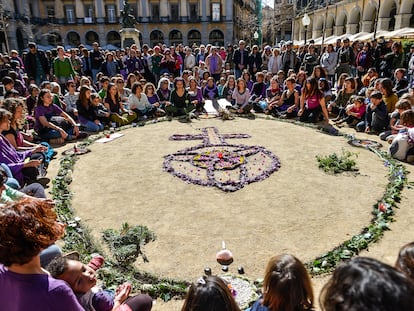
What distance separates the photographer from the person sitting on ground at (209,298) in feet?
6.82

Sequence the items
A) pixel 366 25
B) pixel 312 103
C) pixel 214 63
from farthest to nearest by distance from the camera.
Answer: pixel 366 25 → pixel 214 63 → pixel 312 103

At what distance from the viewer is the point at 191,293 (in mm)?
2127

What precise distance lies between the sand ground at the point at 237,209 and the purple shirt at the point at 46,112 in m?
1.79

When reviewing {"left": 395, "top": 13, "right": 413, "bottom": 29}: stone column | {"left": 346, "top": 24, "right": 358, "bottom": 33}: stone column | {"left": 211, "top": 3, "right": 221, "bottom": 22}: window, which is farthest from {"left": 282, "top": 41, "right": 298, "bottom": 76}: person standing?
{"left": 211, "top": 3, "right": 221, "bottom": 22}: window

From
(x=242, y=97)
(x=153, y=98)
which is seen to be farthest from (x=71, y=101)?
(x=242, y=97)

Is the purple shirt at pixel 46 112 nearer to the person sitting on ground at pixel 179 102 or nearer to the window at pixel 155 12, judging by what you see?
the person sitting on ground at pixel 179 102

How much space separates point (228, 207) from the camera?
516 cm

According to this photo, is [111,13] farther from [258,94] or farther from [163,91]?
[258,94]

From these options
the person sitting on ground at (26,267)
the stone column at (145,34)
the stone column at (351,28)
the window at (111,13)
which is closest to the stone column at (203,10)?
the stone column at (145,34)

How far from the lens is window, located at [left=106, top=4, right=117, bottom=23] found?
54.6m

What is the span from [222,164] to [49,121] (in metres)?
4.74

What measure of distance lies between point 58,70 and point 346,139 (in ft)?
34.0

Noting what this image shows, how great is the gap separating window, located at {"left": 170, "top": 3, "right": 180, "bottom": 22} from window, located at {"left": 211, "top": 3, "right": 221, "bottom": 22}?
17.9 feet

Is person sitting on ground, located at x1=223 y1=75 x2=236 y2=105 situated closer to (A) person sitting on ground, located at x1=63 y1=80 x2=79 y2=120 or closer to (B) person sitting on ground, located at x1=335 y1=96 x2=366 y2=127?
(B) person sitting on ground, located at x1=335 y1=96 x2=366 y2=127
